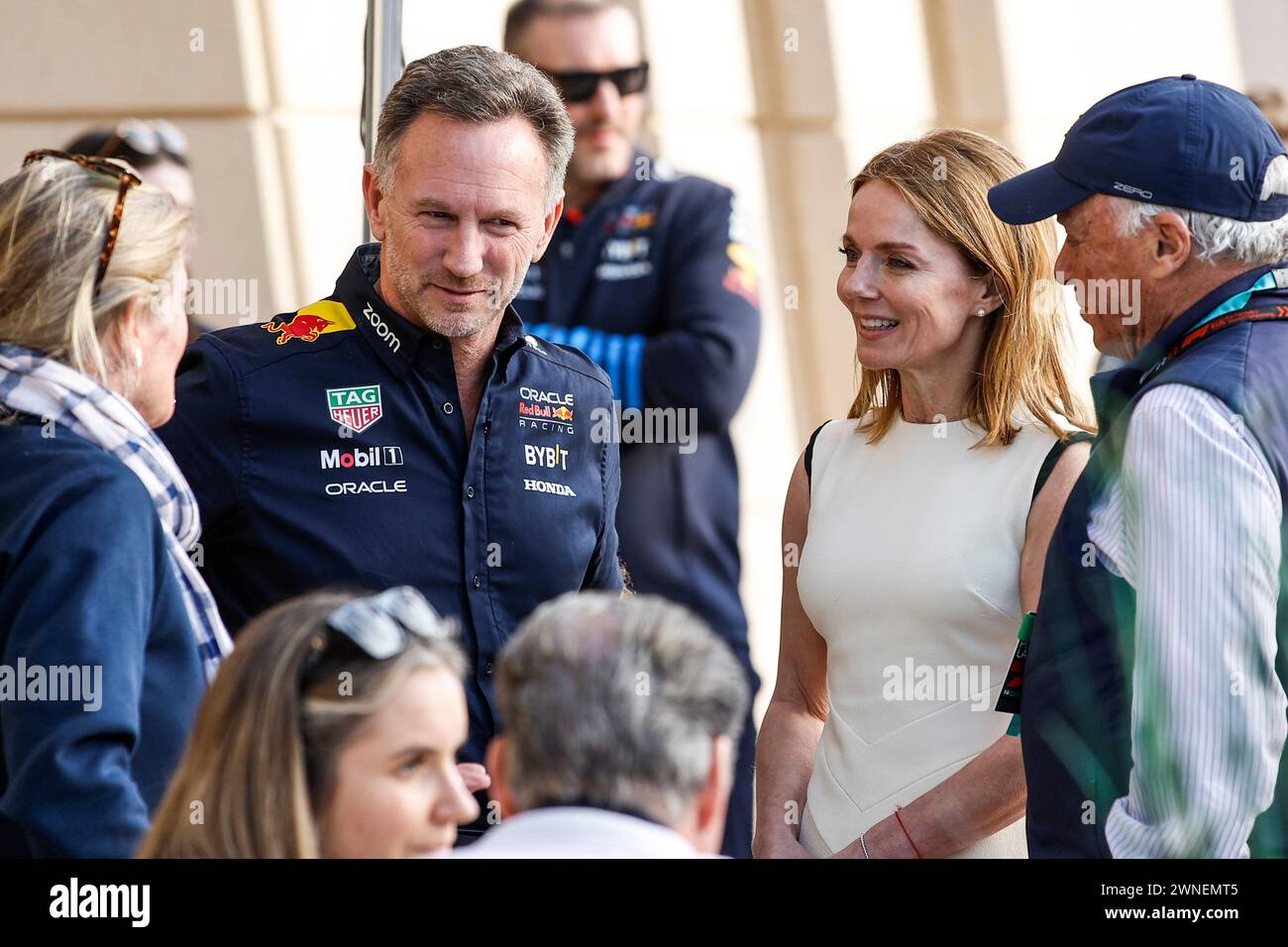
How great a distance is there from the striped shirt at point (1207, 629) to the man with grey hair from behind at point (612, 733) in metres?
0.57

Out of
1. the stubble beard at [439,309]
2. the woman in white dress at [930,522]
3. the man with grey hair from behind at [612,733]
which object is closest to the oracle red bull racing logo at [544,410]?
the stubble beard at [439,309]

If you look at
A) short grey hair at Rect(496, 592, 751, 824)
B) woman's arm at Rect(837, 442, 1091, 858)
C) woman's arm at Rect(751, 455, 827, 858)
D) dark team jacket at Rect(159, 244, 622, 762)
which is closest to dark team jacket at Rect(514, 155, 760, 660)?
woman's arm at Rect(751, 455, 827, 858)

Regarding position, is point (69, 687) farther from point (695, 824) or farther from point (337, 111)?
point (337, 111)

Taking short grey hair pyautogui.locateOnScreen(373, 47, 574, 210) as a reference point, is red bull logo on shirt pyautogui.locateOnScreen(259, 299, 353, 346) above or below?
below

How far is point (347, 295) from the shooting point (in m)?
2.46

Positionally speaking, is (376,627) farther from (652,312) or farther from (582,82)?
(582,82)

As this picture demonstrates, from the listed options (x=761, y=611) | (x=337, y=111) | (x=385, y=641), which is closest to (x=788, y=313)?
(x=761, y=611)

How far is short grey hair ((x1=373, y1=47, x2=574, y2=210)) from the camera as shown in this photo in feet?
7.78

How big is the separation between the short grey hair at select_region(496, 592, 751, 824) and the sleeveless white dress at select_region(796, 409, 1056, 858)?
2.60ft

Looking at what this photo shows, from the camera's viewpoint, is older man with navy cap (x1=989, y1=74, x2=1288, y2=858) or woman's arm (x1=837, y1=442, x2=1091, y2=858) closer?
older man with navy cap (x1=989, y1=74, x2=1288, y2=858)

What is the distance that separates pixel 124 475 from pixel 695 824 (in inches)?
32.0

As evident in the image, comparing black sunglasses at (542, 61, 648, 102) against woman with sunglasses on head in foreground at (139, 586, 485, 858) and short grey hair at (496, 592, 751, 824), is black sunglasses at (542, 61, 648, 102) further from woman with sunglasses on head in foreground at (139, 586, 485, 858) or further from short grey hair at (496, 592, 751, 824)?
short grey hair at (496, 592, 751, 824)

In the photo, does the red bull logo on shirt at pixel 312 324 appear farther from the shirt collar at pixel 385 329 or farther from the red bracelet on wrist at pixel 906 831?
the red bracelet on wrist at pixel 906 831

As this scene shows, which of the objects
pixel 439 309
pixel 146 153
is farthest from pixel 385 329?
pixel 146 153
